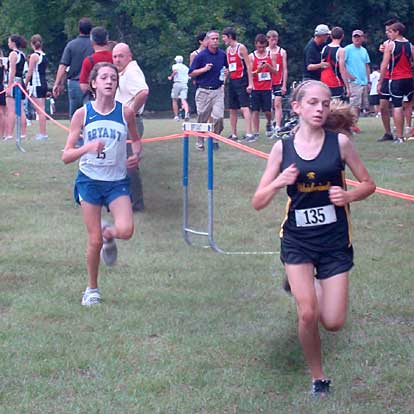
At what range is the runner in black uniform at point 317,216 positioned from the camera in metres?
5.15

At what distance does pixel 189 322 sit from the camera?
263 inches

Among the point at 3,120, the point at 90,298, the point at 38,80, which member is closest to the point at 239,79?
the point at 38,80

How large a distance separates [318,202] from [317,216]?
0.08 meters

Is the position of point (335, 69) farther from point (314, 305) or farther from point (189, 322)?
point (314, 305)

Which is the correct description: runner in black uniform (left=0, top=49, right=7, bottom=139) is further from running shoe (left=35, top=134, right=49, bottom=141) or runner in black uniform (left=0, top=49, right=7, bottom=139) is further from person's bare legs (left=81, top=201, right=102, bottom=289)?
person's bare legs (left=81, top=201, right=102, bottom=289)

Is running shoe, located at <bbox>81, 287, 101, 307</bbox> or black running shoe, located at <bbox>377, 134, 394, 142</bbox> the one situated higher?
running shoe, located at <bbox>81, 287, 101, 307</bbox>

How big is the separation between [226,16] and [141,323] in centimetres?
4281

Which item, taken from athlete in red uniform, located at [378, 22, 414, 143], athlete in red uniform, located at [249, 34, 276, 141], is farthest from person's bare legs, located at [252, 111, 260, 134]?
athlete in red uniform, located at [378, 22, 414, 143]

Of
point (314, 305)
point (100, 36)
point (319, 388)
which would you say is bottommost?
point (319, 388)

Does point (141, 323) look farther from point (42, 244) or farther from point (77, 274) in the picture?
point (42, 244)

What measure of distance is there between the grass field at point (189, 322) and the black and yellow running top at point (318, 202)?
86 centimetres

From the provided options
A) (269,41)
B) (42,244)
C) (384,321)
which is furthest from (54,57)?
(384,321)

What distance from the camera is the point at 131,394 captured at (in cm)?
526

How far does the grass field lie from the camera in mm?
5258
